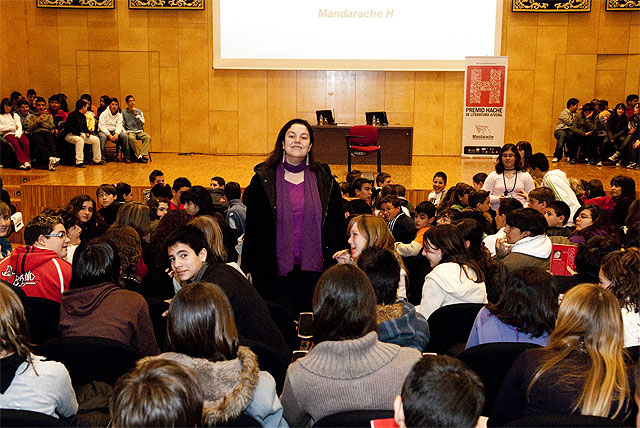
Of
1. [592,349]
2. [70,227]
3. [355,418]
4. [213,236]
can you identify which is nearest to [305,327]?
[213,236]

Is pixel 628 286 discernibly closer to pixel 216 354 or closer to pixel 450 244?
pixel 450 244

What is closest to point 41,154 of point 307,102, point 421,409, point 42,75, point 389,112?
point 42,75

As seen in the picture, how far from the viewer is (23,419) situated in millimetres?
1886

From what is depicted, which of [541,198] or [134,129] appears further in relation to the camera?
[134,129]

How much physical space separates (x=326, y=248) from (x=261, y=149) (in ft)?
30.6

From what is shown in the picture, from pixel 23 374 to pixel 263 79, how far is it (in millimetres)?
11117

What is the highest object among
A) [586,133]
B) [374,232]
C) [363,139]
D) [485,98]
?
[485,98]

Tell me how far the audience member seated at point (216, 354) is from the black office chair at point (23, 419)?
1.13ft

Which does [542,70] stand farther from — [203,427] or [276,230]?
[203,427]

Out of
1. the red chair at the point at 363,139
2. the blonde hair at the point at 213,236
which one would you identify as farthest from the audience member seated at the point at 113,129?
the blonde hair at the point at 213,236

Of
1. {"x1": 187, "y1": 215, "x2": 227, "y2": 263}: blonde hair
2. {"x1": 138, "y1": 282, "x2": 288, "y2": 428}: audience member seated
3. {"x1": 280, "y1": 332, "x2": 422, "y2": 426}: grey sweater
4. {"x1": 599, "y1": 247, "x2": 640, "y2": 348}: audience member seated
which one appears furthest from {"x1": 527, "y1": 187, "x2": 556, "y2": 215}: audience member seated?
{"x1": 138, "y1": 282, "x2": 288, "y2": 428}: audience member seated

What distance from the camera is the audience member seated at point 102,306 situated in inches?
110

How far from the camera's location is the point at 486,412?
272 cm

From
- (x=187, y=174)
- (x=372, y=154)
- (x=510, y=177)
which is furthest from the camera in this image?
(x=372, y=154)
